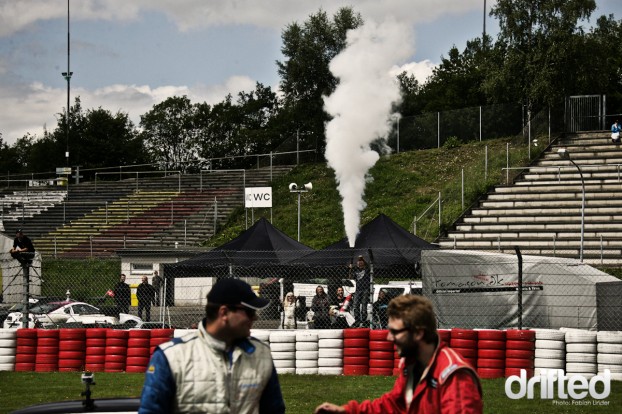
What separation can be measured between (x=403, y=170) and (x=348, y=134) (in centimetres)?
1337

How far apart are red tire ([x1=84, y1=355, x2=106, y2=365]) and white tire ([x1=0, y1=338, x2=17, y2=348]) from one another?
52.6 inches

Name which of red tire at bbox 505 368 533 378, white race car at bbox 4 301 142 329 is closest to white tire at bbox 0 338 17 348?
white race car at bbox 4 301 142 329

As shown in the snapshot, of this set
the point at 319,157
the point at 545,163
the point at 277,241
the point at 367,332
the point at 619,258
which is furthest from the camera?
the point at 319,157

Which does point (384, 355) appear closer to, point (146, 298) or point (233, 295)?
point (146, 298)

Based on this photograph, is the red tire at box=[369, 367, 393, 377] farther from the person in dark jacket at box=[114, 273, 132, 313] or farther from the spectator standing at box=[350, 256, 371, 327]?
the person in dark jacket at box=[114, 273, 132, 313]

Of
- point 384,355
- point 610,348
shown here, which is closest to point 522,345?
point 610,348

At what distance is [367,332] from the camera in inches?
690

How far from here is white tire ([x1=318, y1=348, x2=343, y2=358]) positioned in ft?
58.1

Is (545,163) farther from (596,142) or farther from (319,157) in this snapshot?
(319,157)

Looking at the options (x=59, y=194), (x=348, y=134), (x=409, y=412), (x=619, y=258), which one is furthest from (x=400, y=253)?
(x=59, y=194)

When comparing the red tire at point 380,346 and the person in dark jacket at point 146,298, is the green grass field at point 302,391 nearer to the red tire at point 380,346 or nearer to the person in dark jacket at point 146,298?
the red tire at point 380,346

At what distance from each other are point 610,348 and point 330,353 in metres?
4.55

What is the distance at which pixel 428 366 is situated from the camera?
18.2 feet

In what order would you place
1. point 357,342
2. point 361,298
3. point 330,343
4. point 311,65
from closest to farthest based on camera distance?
1. point 357,342
2. point 330,343
3. point 361,298
4. point 311,65
